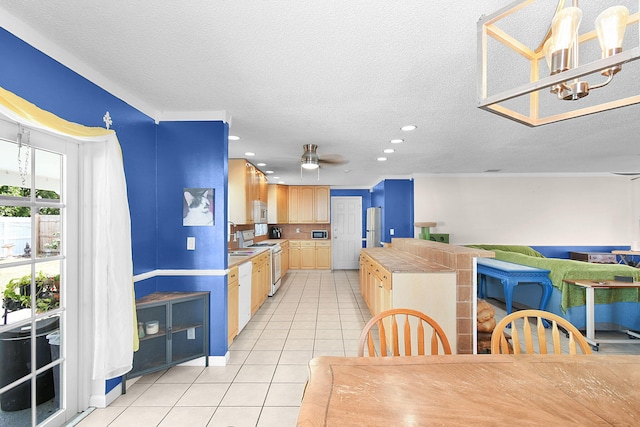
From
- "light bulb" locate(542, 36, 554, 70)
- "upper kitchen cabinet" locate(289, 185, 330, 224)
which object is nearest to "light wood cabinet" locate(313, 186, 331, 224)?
"upper kitchen cabinet" locate(289, 185, 330, 224)

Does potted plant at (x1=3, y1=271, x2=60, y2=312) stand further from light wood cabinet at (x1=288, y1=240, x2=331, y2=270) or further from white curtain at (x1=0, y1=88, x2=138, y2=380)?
light wood cabinet at (x1=288, y1=240, x2=331, y2=270)

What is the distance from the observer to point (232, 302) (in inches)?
135

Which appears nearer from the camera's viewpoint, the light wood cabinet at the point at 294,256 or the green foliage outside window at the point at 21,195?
the green foliage outside window at the point at 21,195

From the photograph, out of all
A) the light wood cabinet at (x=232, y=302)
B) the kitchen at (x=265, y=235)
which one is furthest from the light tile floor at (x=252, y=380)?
the kitchen at (x=265, y=235)

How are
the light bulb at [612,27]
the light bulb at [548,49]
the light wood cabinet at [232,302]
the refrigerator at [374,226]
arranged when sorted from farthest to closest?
1. the refrigerator at [374,226]
2. the light wood cabinet at [232,302]
3. the light bulb at [548,49]
4. the light bulb at [612,27]

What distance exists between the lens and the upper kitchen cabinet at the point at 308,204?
8422 millimetres

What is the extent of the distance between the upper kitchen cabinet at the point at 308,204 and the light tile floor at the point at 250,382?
3.88 meters

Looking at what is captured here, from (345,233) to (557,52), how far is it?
26.0 feet

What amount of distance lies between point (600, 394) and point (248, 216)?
461 cm

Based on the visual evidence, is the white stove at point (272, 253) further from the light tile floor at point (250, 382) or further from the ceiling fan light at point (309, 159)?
the ceiling fan light at point (309, 159)

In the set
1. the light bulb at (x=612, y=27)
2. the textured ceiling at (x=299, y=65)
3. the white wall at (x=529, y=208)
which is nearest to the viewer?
the light bulb at (x=612, y=27)

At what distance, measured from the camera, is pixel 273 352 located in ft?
11.0

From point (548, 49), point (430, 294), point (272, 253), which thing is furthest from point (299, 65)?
point (272, 253)

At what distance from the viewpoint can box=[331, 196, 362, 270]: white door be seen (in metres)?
8.84
